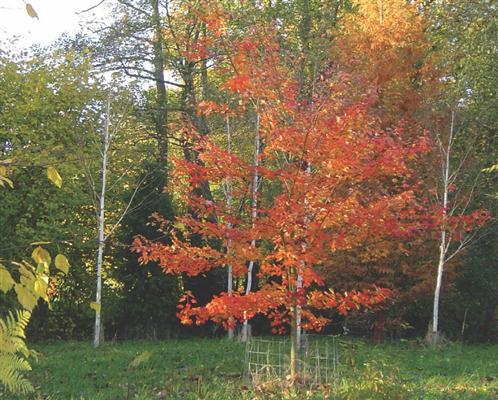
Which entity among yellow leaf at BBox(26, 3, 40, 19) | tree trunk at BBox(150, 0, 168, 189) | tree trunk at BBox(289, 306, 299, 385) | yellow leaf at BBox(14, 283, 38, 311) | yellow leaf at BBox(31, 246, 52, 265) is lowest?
tree trunk at BBox(289, 306, 299, 385)

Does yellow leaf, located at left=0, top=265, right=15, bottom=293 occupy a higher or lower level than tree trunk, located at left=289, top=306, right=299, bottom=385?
higher

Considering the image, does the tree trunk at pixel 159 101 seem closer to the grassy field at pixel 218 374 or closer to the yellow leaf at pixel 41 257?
the grassy field at pixel 218 374

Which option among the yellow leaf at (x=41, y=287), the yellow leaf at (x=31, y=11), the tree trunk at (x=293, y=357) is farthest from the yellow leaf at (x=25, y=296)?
the tree trunk at (x=293, y=357)

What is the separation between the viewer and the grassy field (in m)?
6.41

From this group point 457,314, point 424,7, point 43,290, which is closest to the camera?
point 43,290

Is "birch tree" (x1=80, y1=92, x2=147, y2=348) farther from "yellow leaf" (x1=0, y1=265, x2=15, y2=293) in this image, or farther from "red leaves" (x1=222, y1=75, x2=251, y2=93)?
"yellow leaf" (x1=0, y1=265, x2=15, y2=293)

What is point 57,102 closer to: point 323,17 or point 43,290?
point 323,17

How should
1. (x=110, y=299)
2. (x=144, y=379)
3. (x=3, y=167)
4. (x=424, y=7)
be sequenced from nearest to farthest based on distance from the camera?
(x=3, y=167) < (x=144, y=379) < (x=110, y=299) < (x=424, y=7)

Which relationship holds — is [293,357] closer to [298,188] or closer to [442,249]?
[298,188]

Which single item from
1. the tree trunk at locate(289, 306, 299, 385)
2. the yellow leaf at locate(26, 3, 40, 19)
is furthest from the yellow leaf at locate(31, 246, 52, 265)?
the tree trunk at locate(289, 306, 299, 385)

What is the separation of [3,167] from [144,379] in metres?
6.26

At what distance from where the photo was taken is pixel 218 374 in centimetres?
830

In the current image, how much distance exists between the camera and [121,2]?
16.2 meters

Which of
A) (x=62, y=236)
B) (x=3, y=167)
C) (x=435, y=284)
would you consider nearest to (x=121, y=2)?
(x=62, y=236)
